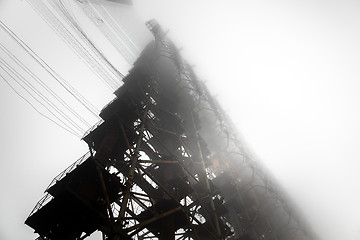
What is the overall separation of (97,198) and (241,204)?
1019 centimetres

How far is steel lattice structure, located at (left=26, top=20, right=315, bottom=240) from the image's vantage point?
7270 millimetres

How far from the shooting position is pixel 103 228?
7098 millimetres

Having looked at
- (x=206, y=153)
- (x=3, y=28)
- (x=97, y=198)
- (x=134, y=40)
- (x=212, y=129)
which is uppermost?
(x=3, y=28)

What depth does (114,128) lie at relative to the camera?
34.4 feet

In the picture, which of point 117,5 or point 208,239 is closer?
point 208,239

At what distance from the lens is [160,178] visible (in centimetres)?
1103

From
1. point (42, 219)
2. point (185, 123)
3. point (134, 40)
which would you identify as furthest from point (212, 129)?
point (42, 219)

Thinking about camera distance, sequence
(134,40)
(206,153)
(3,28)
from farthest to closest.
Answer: (134,40), (206,153), (3,28)

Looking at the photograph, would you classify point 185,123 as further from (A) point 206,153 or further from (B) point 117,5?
(B) point 117,5

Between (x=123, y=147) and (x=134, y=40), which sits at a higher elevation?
(x=134, y=40)

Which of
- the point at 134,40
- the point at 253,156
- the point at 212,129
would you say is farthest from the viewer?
the point at 253,156

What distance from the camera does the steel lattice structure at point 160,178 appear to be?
7.27 meters

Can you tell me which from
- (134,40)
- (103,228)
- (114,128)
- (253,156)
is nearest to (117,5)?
(134,40)

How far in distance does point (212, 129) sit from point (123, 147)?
1045 centimetres
